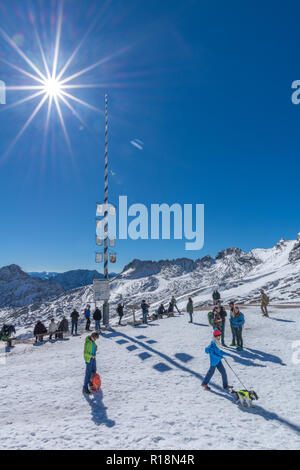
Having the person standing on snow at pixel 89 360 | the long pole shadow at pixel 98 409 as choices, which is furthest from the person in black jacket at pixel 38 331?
the long pole shadow at pixel 98 409

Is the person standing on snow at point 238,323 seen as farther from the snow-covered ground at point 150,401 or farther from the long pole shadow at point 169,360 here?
the long pole shadow at point 169,360

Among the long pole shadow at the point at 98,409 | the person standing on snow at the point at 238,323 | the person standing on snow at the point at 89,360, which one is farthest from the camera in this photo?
the person standing on snow at the point at 238,323

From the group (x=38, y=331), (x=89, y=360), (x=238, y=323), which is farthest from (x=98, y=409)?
(x=38, y=331)

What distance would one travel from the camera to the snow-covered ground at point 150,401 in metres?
5.36

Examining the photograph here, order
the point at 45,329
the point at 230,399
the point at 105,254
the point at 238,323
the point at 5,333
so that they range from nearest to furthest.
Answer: the point at 230,399 → the point at 238,323 → the point at 5,333 → the point at 45,329 → the point at 105,254

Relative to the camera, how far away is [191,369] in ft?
31.8

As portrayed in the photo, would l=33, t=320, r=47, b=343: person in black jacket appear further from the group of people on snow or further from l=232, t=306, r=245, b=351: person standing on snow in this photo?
l=232, t=306, r=245, b=351: person standing on snow

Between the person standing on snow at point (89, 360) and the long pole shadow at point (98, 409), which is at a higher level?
the person standing on snow at point (89, 360)

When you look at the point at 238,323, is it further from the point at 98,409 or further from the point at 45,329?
the point at 45,329

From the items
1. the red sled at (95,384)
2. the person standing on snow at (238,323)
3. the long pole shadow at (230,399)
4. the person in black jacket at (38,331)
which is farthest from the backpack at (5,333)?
the person standing on snow at (238,323)

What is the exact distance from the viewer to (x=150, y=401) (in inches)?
285

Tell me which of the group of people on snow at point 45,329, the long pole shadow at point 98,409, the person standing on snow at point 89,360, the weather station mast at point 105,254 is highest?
the weather station mast at point 105,254

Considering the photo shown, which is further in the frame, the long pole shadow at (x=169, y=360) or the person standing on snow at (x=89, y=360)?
the long pole shadow at (x=169, y=360)

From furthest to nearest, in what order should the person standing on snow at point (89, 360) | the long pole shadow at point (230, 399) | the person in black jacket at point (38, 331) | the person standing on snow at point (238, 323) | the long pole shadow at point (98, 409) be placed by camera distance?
the person in black jacket at point (38, 331)
the person standing on snow at point (238, 323)
the person standing on snow at point (89, 360)
the long pole shadow at point (98, 409)
the long pole shadow at point (230, 399)
